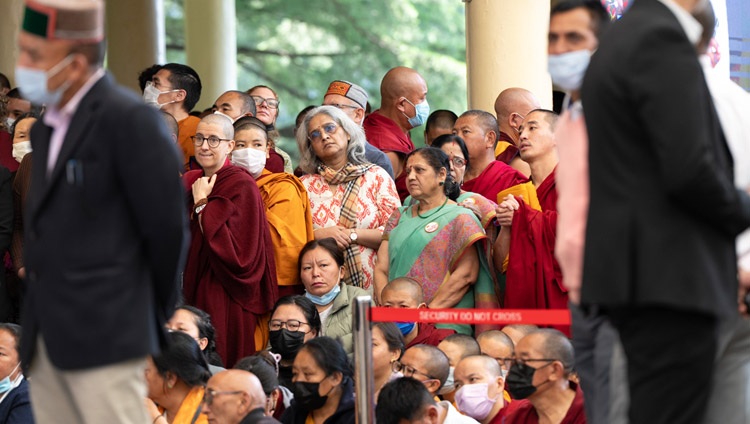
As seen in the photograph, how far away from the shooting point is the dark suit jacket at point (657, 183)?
3301 mm

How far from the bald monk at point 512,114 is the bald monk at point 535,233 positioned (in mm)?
1340

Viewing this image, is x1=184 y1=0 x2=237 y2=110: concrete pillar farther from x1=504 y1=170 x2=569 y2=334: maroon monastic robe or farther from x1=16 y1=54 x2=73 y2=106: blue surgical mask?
x1=16 y1=54 x2=73 y2=106: blue surgical mask

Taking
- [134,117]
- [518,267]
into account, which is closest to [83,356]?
[134,117]

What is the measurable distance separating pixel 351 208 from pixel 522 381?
262 cm

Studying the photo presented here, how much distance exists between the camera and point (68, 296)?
3.68m

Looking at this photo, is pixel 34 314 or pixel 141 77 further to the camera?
pixel 141 77

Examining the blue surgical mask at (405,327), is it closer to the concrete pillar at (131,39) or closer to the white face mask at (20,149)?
the white face mask at (20,149)

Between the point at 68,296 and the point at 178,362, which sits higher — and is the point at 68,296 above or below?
above

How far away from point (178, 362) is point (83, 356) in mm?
2643

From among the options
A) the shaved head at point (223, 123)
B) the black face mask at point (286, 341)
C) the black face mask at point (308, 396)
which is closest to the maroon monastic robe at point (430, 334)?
the black face mask at point (286, 341)

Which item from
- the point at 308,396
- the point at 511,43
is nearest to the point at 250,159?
the point at 308,396

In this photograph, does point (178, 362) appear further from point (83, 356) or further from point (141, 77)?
point (141, 77)

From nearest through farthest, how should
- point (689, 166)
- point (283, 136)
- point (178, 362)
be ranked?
1. point (689, 166)
2. point (178, 362)
3. point (283, 136)

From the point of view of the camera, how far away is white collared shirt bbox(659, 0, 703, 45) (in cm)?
355
